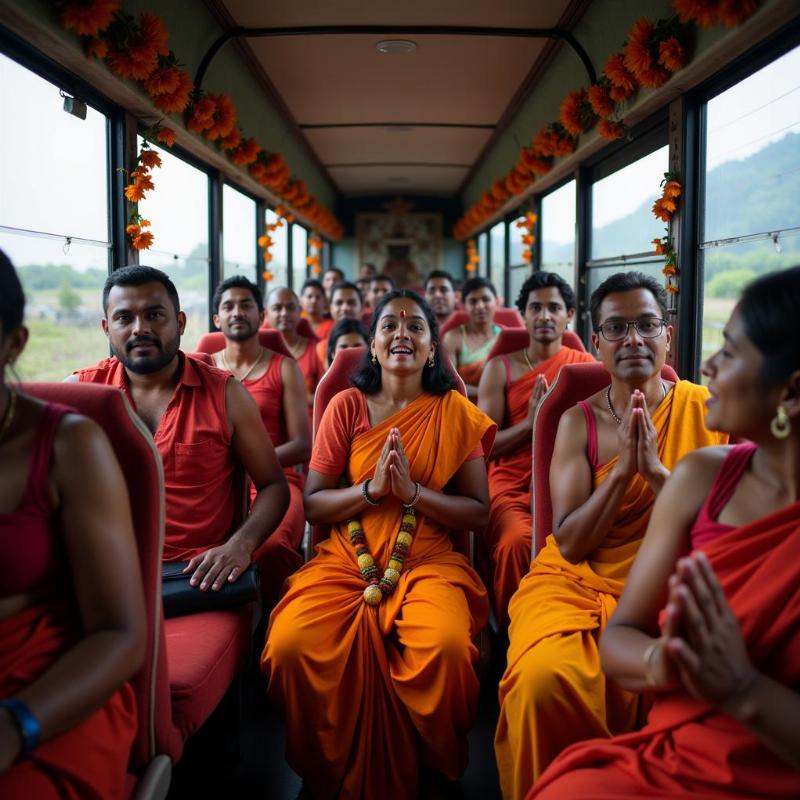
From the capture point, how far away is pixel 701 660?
121 cm

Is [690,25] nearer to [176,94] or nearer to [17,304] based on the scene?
[176,94]

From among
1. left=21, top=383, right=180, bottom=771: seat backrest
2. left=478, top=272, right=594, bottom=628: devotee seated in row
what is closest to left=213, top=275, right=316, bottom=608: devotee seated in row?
left=478, top=272, right=594, bottom=628: devotee seated in row

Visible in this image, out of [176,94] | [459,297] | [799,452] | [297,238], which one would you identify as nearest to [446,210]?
[297,238]

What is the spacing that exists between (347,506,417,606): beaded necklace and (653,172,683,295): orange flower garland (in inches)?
75.7

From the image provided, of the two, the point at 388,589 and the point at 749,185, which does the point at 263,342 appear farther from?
the point at 749,185

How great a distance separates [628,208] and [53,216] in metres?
3.36

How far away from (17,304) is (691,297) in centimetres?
312

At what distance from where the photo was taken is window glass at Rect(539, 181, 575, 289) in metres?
6.20

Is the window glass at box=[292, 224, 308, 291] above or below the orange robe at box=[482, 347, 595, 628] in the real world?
above

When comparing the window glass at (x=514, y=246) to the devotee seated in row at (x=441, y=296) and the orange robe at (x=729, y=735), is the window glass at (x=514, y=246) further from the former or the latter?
the orange robe at (x=729, y=735)

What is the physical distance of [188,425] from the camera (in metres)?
2.53

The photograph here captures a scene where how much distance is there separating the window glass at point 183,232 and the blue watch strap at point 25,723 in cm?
320

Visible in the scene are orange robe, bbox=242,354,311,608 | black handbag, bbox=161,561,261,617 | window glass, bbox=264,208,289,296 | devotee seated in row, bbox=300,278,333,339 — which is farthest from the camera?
window glass, bbox=264,208,289,296

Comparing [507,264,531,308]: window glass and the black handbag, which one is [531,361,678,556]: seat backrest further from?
[507,264,531,308]: window glass
